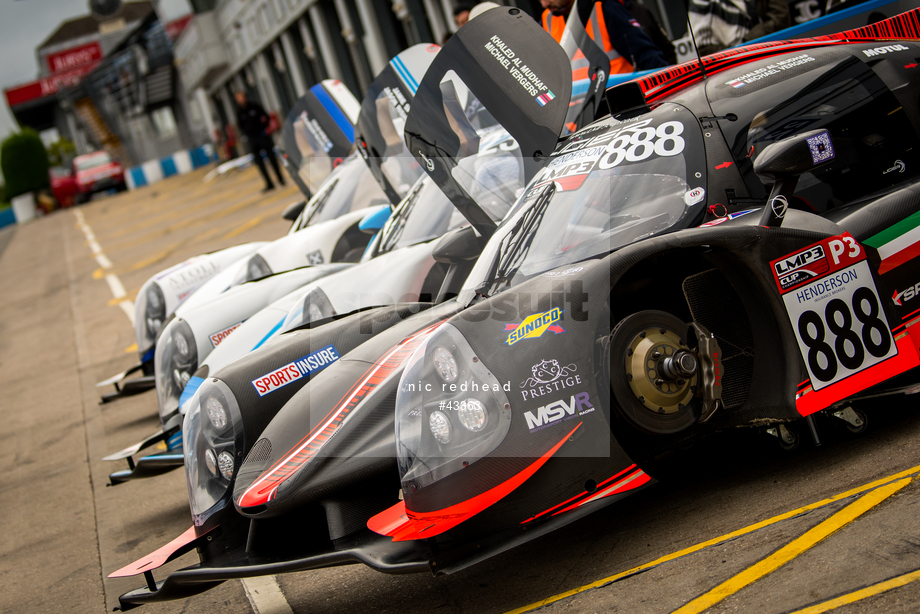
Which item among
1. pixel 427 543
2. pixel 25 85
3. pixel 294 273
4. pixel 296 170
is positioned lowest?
pixel 427 543

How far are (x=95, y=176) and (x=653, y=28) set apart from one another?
3734cm

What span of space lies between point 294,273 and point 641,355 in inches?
140

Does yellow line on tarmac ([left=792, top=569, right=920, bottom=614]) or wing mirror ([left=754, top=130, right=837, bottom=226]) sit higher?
wing mirror ([left=754, top=130, right=837, bottom=226])

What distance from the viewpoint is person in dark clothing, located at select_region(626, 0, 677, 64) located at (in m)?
6.38

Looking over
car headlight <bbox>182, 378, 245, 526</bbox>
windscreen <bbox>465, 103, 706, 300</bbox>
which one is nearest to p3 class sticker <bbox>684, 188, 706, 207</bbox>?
windscreen <bbox>465, 103, 706, 300</bbox>

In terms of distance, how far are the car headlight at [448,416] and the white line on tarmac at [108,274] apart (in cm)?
925

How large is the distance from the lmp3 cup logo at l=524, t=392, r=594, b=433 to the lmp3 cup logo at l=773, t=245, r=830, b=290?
2.96 ft

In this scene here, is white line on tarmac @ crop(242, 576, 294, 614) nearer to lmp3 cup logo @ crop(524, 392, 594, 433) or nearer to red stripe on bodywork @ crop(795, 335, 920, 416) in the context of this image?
lmp3 cup logo @ crop(524, 392, 594, 433)

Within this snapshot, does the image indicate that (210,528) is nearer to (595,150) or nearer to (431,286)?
(431,286)

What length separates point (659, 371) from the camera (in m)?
2.88

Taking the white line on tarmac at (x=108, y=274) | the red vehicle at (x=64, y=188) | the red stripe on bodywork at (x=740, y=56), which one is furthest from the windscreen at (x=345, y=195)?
the red vehicle at (x=64, y=188)

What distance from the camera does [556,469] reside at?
277 cm

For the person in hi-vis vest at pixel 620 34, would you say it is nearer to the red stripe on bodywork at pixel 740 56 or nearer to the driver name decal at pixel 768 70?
the red stripe on bodywork at pixel 740 56

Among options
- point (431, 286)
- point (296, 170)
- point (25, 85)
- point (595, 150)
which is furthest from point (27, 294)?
point (25, 85)
